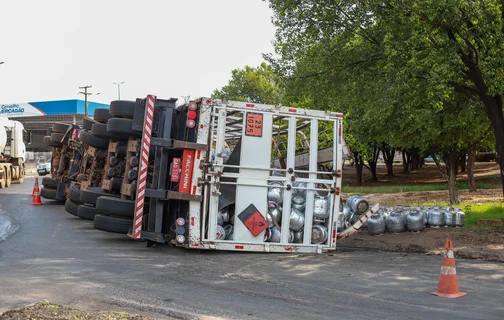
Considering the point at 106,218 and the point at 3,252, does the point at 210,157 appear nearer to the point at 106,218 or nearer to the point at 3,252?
the point at 106,218

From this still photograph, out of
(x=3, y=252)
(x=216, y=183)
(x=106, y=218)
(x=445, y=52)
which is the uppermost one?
(x=445, y=52)

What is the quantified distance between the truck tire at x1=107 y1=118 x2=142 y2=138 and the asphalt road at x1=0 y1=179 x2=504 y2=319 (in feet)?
6.91

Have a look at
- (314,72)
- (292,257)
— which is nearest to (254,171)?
(292,257)

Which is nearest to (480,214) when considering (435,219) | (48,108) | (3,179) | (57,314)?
(435,219)

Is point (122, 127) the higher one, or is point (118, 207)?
point (122, 127)

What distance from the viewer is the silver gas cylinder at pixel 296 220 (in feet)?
33.2

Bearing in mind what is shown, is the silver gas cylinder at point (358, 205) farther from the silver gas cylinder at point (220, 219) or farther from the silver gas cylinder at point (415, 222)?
the silver gas cylinder at point (220, 219)

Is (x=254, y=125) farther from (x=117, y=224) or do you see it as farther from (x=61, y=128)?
(x=61, y=128)

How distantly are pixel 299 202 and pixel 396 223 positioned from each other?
2844 mm

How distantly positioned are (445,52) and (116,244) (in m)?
7.49

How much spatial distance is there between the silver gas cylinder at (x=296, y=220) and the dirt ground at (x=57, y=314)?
4691mm

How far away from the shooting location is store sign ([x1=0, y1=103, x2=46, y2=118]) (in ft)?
232

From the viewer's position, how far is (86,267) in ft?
28.2

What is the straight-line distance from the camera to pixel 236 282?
25.5 feet
